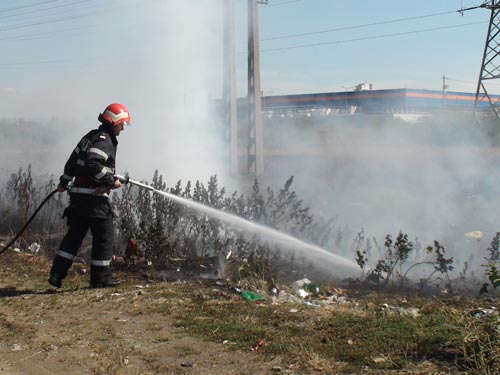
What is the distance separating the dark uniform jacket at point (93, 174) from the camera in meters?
5.07

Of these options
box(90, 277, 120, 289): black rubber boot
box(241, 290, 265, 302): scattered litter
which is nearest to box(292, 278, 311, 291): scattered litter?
box(241, 290, 265, 302): scattered litter

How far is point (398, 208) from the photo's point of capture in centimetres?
984

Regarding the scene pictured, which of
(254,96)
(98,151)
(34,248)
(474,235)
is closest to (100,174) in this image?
(98,151)

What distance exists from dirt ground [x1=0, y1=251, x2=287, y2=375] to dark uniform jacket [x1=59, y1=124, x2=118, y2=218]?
82 centimetres

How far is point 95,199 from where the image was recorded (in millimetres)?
5219

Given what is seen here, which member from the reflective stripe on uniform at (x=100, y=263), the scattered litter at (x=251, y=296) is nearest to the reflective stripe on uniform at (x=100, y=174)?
the reflective stripe on uniform at (x=100, y=263)

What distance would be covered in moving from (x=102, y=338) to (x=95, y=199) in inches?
65.9

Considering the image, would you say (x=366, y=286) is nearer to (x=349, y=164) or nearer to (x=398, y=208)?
(x=398, y=208)

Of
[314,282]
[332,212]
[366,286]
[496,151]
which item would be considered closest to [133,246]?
[314,282]

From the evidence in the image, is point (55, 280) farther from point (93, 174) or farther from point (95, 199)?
point (93, 174)

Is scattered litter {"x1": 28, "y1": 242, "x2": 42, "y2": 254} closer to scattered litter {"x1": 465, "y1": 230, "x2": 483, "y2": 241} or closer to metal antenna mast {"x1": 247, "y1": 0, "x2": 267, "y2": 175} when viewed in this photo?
scattered litter {"x1": 465, "y1": 230, "x2": 483, "y2": 241}

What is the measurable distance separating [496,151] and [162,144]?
30.4 feet

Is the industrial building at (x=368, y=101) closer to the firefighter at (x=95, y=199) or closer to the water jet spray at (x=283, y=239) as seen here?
the water jet spray at (x=283, y=239)

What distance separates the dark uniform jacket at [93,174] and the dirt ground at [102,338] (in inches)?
32.1
